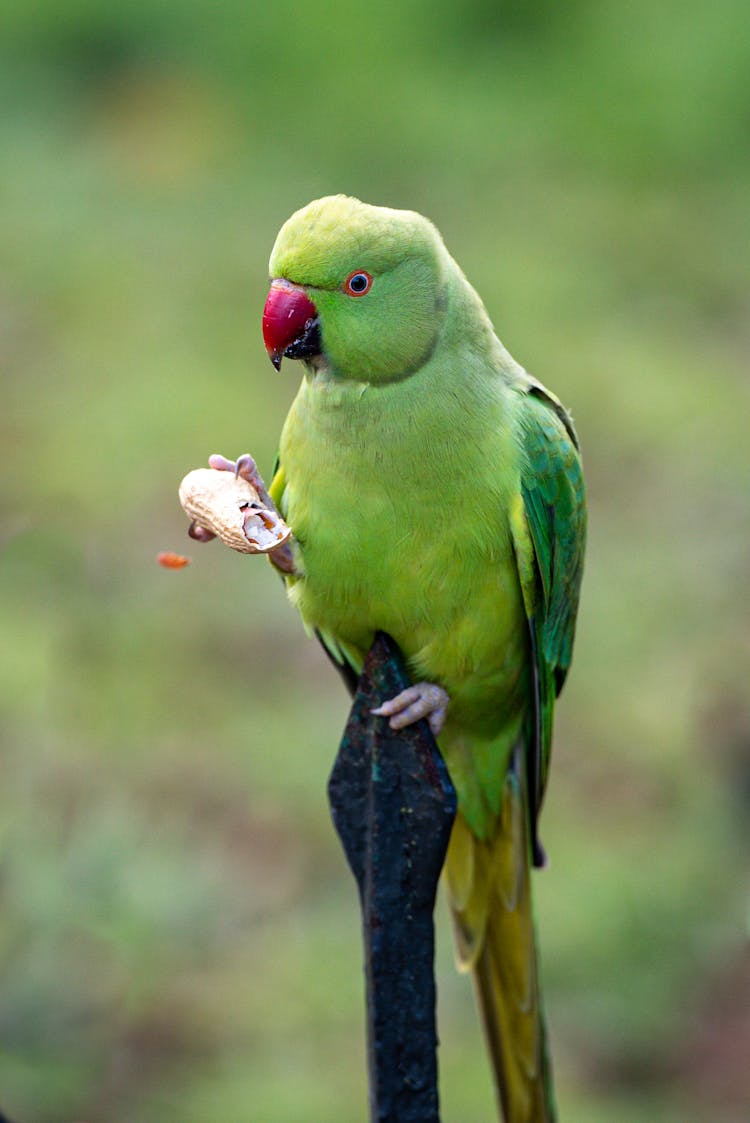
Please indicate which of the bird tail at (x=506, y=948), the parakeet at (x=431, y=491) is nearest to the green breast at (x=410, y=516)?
the parakeet at (x=431, y=491)

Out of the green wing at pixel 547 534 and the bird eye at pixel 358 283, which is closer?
the bird eye at pixel 358 283

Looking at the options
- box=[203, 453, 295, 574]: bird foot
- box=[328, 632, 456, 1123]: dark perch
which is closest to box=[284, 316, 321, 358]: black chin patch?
box=[203, 453, 295, 574]: bird foot

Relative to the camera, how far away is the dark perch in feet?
5.34

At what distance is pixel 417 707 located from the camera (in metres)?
1.95

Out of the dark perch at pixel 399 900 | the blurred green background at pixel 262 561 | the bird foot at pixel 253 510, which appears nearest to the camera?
the dark perch at pixel 399 900

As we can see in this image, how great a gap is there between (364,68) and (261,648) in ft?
10.9

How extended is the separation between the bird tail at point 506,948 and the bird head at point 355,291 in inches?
29.1

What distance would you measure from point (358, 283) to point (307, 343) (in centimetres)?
11

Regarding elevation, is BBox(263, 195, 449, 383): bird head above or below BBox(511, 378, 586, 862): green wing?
above

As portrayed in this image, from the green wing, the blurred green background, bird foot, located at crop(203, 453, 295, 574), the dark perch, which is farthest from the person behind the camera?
the blurred green background

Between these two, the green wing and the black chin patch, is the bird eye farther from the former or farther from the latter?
the green wing

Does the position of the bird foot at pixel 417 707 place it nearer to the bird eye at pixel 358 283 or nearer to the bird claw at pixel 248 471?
the bird claw at pixel 248 471

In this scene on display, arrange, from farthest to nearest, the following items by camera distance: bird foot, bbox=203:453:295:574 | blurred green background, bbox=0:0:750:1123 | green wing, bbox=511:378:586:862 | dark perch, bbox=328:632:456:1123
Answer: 1. blurred green background, bbox=0:0:750:1123
2. green wing, bbox=511:378:586:862
3. bird foot, bbox=203:453:295:574
4. dark perch, bbox=328:632:456:1123

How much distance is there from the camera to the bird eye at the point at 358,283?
6.60 feet
